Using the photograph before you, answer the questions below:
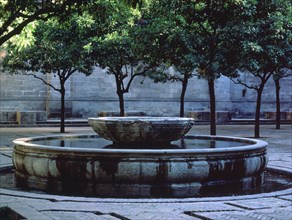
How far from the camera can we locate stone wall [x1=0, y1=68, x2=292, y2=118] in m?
34.3

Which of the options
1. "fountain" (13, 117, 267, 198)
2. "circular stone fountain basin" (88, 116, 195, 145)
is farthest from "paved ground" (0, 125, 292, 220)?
"circular stone fountain basin" (88, 116, 195, 145)

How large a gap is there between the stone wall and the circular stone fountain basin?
1970cm

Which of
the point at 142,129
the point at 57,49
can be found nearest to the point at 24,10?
the point at 142,129

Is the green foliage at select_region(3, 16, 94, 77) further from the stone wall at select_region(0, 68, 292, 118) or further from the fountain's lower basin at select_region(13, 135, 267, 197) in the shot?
the fountain's lower basin at select_region(13, 135, 267, 197)

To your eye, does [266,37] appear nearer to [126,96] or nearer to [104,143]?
[104,143]

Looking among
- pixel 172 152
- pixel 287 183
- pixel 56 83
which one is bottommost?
pixel 287 183

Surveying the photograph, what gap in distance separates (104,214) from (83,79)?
2973 centimetres

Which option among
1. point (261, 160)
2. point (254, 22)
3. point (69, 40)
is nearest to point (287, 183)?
point (261, 160)

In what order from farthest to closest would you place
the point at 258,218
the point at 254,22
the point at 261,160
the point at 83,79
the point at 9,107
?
the point at 83,79
the point at 9,107
the point at 254,22
the point at 261,160
the point at 258,218

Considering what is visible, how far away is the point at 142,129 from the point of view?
10.3 metres

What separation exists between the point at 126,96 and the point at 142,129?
27.0m

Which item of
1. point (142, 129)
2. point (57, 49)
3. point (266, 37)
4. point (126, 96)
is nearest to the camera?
point (142, 129)

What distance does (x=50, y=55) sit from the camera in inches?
958

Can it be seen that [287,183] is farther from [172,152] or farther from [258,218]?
[258,218]
